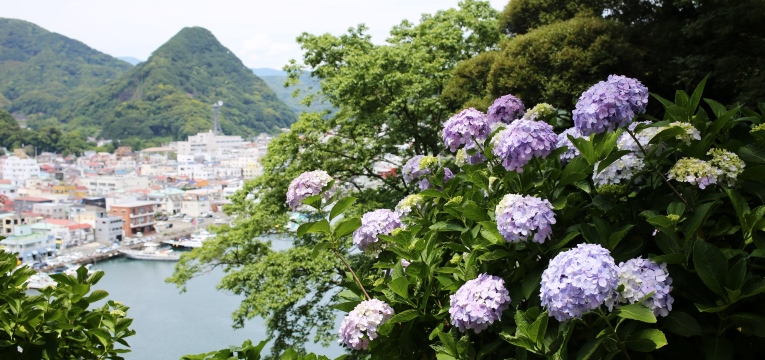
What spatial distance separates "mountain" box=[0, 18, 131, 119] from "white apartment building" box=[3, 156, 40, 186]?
21.0m

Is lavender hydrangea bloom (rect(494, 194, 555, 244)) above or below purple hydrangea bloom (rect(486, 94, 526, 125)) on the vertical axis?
below

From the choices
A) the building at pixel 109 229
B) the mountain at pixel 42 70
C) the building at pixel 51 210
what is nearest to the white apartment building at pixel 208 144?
the mountain at pixel 42 70

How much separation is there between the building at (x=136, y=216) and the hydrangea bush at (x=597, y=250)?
39.8 meters

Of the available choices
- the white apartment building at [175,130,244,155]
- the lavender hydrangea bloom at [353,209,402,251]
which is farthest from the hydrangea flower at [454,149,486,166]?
the white apartment building at [175,130,244,155]

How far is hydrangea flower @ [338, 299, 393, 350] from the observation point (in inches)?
48.9

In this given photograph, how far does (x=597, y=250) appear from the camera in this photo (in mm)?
880

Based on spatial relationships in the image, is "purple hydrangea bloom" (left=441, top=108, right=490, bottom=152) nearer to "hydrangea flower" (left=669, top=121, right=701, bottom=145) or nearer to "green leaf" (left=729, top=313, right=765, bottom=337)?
"hydrangea flower" (left=669, top=121, right=701, bottom=145)

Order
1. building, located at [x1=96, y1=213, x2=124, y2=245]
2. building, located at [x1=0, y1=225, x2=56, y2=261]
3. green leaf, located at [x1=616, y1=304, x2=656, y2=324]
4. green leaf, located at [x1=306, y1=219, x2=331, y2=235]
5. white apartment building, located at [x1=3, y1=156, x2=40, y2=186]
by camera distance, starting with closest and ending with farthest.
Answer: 1. green leaf, located at [x1=616, y1=304, x2=656, y2=324]
2. green leaf, located at [x1=306, y1=219, x2=331, y2=235]
3. building, located at [x1=0, y1=225, x2=56, y2=261]
4. building, located at [x1=96, y1=213, x2=124, y2=245]
5. white apartment building, located at [x1=3, y1=156, x2=40, y2=186]

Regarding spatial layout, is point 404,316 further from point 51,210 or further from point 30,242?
point 51,210

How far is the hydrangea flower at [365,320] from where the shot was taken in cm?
124

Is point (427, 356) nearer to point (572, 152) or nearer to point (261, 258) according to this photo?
point (572, 152)

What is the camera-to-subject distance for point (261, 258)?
288 inches

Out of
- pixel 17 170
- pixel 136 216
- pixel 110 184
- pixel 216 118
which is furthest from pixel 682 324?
pixel 216 118

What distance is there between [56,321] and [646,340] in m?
1.34
